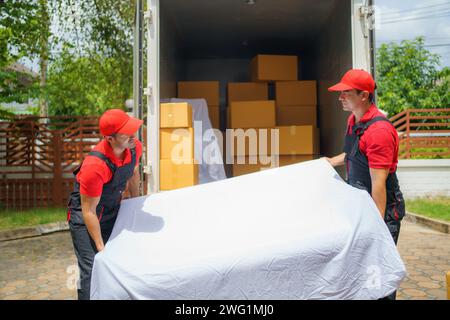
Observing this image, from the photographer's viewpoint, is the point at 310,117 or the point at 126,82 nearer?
the point at 310,117

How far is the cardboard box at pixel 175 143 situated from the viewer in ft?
17.5

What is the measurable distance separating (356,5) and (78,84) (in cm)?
1504

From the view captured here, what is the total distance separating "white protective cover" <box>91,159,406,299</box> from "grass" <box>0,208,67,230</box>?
6538 mm

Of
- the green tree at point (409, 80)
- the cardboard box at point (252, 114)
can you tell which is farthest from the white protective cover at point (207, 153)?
the green tree at point (409, 80)

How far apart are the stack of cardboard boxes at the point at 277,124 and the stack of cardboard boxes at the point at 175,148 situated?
1638mm

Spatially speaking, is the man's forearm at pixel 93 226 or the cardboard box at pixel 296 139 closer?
the man's forearm at pixel 93 226

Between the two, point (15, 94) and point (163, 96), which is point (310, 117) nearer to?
point (163, 96)

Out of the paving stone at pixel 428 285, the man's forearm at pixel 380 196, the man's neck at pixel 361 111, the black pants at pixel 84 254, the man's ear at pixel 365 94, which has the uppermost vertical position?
the man's ear at pixel 365 94

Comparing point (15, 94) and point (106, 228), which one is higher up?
point (15, 94)

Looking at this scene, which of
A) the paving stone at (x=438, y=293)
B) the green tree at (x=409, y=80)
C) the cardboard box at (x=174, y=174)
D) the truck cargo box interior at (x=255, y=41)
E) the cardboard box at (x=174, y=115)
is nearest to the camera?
the paving stone at (x=438, y=293)

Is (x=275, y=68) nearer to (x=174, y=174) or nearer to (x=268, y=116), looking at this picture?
(x=268, y=116)

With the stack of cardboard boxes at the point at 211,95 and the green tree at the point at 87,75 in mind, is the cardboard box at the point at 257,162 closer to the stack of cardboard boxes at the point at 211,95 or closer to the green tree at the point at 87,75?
the stack of cardboard boxes at the point at 211,95
